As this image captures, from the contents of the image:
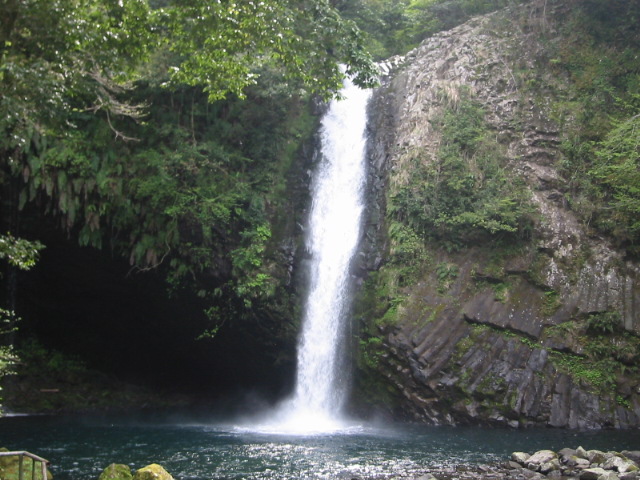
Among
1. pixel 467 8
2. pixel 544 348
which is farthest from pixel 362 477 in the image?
pixel 467 8

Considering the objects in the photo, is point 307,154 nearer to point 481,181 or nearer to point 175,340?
point 481,181

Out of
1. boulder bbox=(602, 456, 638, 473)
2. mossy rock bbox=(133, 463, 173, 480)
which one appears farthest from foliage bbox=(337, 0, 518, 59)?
mossy rock bbox=(133, 463, 173, 480)

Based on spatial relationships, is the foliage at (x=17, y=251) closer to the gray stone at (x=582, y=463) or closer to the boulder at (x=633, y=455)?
the gray stone at (x=582, y=463)

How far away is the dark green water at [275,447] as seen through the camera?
9.39 metres

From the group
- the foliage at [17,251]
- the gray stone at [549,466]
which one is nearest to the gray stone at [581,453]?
the gray stone at [549,466]

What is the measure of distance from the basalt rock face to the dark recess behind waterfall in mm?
3824

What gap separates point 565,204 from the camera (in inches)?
604

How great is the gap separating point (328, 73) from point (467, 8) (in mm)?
13203

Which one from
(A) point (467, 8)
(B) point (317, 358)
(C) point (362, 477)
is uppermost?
(A) point (467, 8)

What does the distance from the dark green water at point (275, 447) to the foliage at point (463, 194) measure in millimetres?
5089

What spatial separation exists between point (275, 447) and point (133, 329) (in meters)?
8.01

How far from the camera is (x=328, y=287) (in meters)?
15.7

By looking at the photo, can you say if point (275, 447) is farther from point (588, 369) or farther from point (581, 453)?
point (588, 369)

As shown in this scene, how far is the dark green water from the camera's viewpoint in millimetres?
9391
